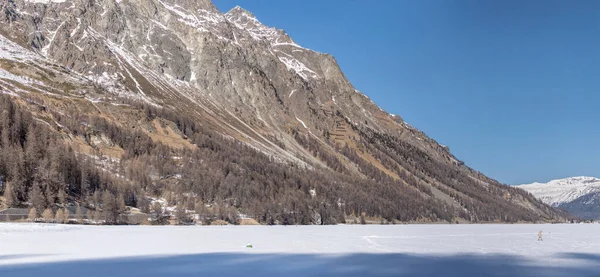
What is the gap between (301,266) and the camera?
33.4m

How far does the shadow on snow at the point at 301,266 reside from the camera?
96.7ft

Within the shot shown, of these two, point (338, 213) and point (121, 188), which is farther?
point (338, 213)

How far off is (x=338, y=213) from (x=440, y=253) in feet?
404

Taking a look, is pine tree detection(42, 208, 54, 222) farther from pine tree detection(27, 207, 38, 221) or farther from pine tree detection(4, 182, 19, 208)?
pine tree detection(4, 182, 19, 208)

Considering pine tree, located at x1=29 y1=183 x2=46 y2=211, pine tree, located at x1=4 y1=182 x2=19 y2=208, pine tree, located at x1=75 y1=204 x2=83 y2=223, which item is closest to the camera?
pine tree, located at x1=4 y1=182 x2=19 y2=208

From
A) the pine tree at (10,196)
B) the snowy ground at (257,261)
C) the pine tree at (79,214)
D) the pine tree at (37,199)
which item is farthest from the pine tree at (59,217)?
the snowy ground at (257,261)

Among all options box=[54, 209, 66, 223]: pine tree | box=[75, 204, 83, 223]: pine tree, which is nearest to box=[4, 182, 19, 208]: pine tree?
box=[54, 209, 66, 223]: pine tree

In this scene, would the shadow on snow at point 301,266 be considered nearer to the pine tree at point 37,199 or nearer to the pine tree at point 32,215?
the pine tree at point 32,215

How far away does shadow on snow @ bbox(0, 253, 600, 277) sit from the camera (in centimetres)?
2947

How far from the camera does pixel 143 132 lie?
17888cm

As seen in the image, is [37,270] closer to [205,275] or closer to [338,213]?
[205,275]

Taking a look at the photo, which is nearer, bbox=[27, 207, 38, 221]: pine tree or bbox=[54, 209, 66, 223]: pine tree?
bbox=[27, 207, 38, 221]: pine tree

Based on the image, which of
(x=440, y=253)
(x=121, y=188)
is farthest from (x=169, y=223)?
(x=440, y=253)

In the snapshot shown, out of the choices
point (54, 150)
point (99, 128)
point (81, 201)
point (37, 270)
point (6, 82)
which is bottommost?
point (37, 270)
